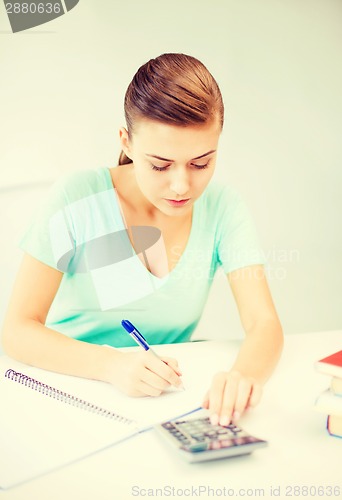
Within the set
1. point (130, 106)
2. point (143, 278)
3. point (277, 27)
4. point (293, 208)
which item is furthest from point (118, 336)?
point (277, 27)

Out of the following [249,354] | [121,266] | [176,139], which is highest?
[176,139]

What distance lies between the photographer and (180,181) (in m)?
1.04

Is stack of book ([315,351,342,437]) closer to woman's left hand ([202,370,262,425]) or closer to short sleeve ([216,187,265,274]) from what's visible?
woman's left hand ([202,370,262,425])

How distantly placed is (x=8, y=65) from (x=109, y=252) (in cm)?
76

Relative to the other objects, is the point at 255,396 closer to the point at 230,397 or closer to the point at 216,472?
the point at 230,397

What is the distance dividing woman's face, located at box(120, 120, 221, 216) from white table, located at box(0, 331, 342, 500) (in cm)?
44

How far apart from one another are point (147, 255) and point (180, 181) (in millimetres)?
283

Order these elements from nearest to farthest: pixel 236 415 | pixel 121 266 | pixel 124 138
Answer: pixel 236 415 < pixel 124 138 < pixel 121 266

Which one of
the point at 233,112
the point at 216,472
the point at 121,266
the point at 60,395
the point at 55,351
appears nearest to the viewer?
the point at 216,472

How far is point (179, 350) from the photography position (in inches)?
43.6

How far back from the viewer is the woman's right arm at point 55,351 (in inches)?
34.2

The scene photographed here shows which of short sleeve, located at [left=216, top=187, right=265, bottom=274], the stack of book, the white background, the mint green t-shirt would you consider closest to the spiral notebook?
the stack of book

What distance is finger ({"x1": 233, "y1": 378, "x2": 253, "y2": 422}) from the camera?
0.76m

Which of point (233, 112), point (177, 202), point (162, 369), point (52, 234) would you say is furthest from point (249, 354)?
point (233, 112)
